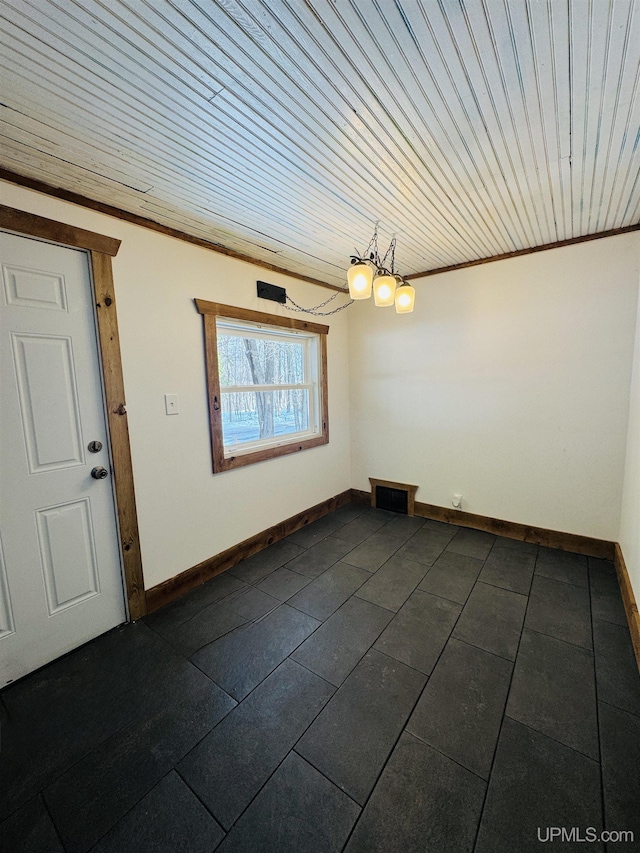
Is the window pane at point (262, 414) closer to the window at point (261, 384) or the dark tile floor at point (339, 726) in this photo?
the window at point (261, 384)

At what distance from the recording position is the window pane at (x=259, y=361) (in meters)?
2.66

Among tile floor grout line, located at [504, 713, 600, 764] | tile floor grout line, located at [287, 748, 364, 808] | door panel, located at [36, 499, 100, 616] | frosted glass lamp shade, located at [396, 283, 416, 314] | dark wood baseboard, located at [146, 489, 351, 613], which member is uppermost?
frosted glass lamp shade, located at [396, 283, 416, 314]

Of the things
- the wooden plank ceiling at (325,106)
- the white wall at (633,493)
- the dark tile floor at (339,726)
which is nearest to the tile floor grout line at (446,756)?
the dark tile floor at (339,726)

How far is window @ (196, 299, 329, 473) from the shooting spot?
247 centimetres

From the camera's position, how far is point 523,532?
9.48ft

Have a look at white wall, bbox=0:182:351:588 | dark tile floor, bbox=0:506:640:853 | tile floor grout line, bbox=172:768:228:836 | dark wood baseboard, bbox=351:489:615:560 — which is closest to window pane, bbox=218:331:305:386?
white wall, bbox=0:182:351:588

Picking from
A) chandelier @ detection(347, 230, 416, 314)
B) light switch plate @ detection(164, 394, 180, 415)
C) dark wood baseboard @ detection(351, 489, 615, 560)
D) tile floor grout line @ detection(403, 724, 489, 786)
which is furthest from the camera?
dark wood baseboard @ detection(351, 489, 615, 560)

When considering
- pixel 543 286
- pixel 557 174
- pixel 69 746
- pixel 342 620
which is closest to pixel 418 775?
pixel 342 620

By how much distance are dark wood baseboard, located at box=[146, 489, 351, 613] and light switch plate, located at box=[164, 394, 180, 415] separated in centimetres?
113

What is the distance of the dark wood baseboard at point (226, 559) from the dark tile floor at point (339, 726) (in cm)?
9

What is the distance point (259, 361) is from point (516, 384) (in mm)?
2254

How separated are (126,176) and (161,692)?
2.49 m

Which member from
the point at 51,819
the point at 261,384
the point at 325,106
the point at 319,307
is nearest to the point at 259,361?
the point at 261,384

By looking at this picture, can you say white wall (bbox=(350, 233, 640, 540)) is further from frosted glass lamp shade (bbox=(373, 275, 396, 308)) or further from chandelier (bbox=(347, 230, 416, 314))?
frosted glass lamp shade (bbox=(373, 275, 396, 308))
